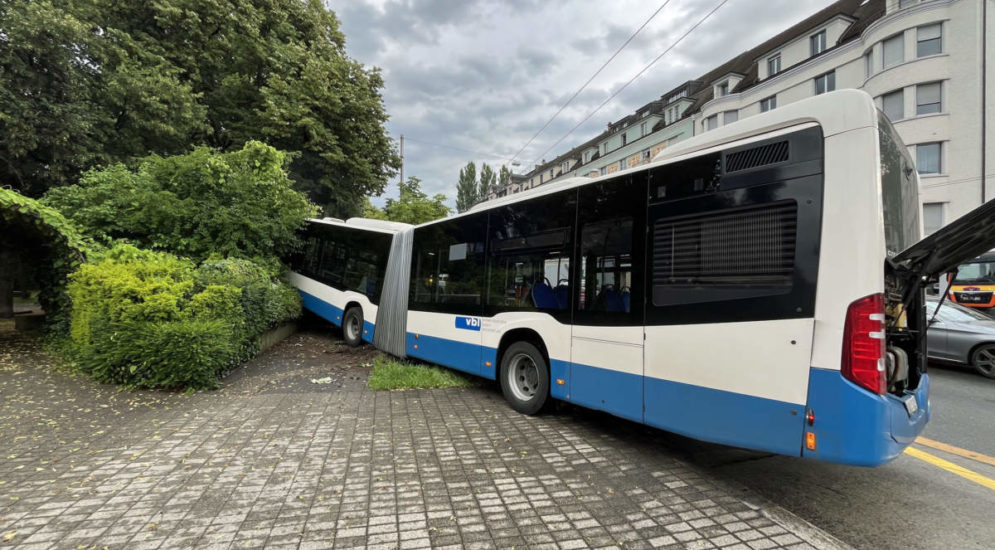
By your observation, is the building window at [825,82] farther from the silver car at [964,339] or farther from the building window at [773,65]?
the silver car at [964,339]

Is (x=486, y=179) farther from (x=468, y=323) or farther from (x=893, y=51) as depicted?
(x=468, y=323)

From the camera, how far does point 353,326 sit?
33.0 feet

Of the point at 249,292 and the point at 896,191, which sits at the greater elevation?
the point at 896,191

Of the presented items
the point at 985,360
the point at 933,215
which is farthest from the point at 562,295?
the point at 933,215

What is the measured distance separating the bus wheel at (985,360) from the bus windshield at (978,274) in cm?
1106

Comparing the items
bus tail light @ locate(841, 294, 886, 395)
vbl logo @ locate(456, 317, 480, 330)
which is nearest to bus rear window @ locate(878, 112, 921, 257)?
bus tail light @ locate(841, 294, 886, 395)

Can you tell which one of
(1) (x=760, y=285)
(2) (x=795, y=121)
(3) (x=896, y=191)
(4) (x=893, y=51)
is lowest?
(1) (x=760, y=285)

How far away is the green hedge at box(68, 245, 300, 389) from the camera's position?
18.8 ft

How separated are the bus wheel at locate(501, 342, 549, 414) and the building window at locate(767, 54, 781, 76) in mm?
31352

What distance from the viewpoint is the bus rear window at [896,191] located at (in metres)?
3.11

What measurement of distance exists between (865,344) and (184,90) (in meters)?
19.5

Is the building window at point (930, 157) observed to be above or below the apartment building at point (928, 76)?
below

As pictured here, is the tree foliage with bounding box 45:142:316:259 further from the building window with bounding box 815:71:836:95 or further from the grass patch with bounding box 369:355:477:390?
the building window with bounding box 815:71:836:95

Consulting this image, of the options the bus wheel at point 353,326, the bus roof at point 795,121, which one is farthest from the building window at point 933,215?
the bus wheel at point 353,326
